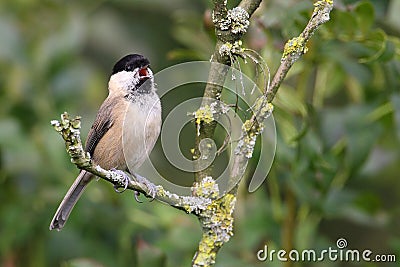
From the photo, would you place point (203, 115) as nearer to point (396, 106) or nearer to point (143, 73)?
point (143, 73)

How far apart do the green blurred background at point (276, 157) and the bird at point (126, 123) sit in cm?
33

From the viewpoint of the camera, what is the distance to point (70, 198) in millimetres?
2879

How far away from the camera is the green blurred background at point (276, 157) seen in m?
2.79

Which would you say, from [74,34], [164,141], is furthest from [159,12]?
[164,141]

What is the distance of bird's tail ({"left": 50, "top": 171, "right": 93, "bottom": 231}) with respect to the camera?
2.67m

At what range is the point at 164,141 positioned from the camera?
2.08 meters

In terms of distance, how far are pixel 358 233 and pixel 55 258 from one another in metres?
1.76

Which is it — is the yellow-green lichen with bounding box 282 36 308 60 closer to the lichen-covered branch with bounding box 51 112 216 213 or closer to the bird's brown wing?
the lichen-covered branch with bounding box 51 112 216 213

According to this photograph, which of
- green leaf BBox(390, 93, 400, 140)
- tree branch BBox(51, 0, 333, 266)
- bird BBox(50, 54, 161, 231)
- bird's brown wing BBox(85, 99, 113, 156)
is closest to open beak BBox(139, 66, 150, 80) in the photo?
bird BBox(50, 54, 161, 231)

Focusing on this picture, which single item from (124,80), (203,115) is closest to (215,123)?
(203,115)

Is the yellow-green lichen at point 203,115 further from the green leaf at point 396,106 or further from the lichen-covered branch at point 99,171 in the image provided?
the green leaf at point 396,106

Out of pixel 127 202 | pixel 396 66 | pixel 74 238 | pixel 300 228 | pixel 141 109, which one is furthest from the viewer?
pixel 74 238

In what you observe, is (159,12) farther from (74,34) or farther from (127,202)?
(127,202)

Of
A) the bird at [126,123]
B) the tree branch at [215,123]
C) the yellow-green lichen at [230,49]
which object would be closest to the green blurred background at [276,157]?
the bird at [126,123]
